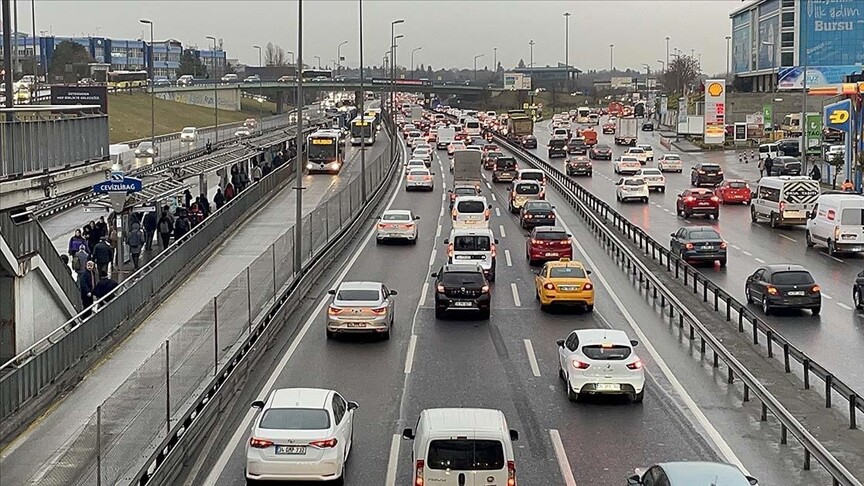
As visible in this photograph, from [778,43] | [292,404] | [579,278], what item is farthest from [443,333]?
[778,43]

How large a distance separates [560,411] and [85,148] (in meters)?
12.6

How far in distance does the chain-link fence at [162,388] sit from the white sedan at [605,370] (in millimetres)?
6230

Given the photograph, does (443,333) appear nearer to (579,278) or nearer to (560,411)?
(579,278)

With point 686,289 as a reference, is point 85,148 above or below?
above

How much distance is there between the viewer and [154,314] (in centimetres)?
3025

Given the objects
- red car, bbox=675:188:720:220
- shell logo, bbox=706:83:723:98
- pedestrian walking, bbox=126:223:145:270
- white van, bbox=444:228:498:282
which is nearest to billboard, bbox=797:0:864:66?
shell logo, bbox=706:83:723:98

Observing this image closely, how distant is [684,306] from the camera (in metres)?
27.9

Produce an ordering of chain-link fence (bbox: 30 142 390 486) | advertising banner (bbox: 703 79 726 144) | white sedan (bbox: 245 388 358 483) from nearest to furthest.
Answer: chain-link fence (bbox: 30 142 390 486) → white sedan (bbox: 245 388 358 483) → advertising banner (bbox: 703 79 726 144)

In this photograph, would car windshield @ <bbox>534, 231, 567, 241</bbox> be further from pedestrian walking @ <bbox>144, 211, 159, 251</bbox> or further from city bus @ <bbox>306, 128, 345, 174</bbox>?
city bus @ <bbox>306, 128, 345, 174</bbox>

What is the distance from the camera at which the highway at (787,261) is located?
25.2m

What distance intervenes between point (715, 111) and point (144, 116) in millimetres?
52070

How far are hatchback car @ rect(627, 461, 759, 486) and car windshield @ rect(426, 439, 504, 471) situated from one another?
1.96 metres

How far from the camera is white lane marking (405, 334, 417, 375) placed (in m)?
23.4

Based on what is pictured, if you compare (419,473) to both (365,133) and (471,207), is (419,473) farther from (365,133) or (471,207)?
(365,133)
